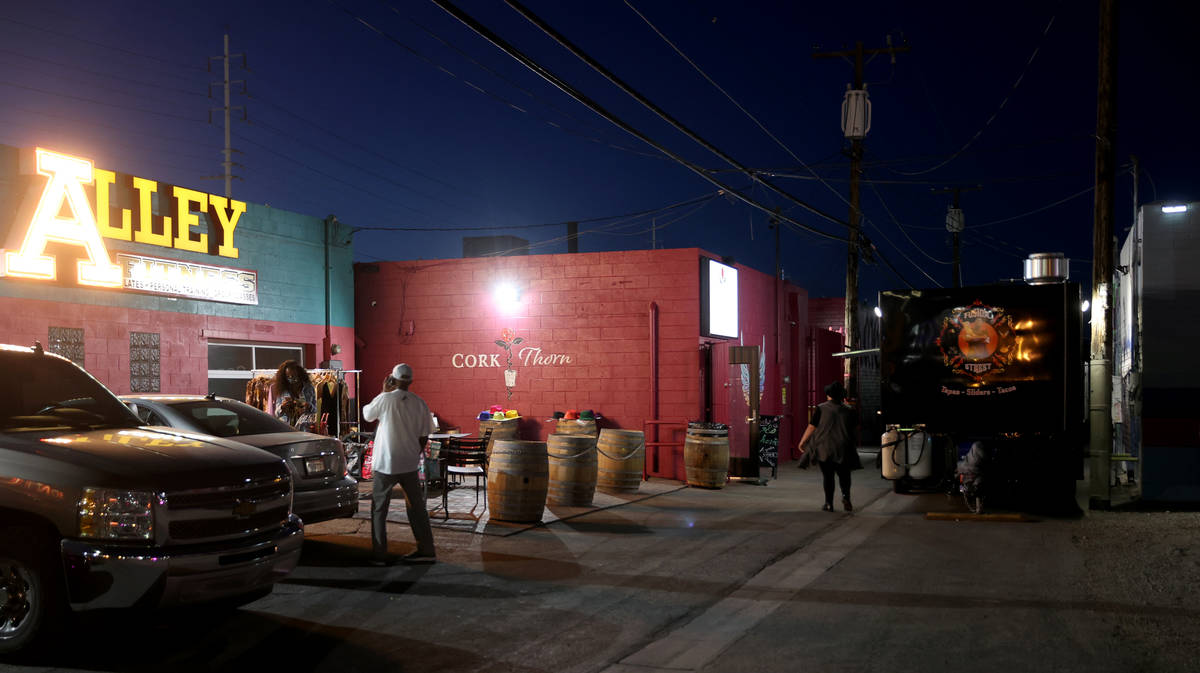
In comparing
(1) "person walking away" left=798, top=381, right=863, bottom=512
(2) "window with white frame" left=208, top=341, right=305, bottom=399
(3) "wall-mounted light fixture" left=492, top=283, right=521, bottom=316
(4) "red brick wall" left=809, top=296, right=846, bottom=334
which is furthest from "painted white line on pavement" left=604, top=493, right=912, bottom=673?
(4) "red brick wall" left=809, top=296, right=846, bottom=334

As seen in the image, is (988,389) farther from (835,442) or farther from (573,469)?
(573,469)

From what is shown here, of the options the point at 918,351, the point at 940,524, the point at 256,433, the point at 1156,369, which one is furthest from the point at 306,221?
the point at 1156,369

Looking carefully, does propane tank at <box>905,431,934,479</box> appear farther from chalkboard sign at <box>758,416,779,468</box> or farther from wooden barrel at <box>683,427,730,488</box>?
chalkboard sign at <box>758,416,779,468</box>

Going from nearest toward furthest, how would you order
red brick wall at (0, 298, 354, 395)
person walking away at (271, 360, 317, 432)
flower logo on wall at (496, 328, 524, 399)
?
person walking away at (271, 360, 317, 432)
red brick wall at (0, 298, 354, 395)
flower logo on wall at (496, 328, 524, 399)

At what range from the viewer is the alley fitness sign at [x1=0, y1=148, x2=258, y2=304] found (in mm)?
12617

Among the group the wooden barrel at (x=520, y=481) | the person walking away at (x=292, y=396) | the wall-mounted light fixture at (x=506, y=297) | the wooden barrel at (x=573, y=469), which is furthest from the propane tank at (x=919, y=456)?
the person walking away at (x=292, y=396)

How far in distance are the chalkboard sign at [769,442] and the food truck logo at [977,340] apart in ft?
16.0

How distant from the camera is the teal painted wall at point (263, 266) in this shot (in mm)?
12617

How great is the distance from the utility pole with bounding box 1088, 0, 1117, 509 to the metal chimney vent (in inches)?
75.3

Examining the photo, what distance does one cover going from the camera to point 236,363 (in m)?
16.7

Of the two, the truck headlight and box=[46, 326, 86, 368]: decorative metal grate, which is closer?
the truck headlight

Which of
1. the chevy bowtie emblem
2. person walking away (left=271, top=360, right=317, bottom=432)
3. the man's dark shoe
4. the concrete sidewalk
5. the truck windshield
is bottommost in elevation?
the concrete sidewalk

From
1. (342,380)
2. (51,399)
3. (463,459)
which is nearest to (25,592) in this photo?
(51,399)

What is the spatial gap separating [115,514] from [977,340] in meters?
12.6
